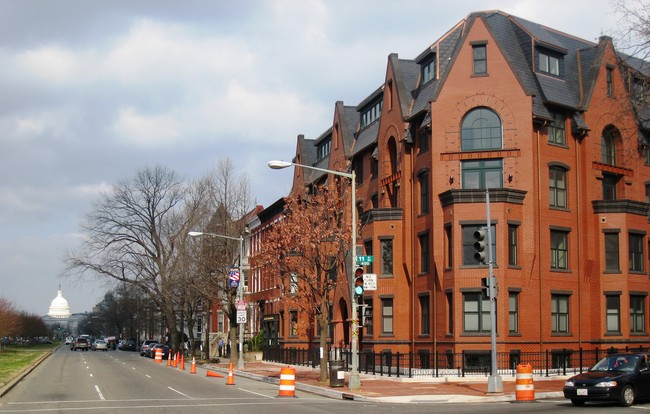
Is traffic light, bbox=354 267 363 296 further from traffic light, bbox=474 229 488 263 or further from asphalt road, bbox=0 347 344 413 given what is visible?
traffic light, bbox=474 229 488 263

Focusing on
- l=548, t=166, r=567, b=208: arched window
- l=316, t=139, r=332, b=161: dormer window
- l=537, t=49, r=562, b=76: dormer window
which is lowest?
l=548, t=166, r=567, b=208: arched window

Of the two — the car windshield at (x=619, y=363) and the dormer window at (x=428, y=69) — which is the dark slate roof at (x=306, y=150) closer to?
the dormer window at (x=428, y=69)

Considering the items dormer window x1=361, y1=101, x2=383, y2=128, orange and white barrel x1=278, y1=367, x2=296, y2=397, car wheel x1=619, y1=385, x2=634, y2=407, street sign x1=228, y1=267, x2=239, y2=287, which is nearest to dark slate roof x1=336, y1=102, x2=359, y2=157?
dormer window x1=361, y1=101, x2=383, y2=128

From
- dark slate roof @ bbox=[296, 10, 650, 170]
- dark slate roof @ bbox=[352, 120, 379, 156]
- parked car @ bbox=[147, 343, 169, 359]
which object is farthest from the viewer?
parked car @ bbox=[147, 343, 169, 359]

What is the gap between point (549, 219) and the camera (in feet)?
130

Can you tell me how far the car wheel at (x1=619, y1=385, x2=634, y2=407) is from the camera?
69.6 ft

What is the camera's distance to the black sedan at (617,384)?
21.2m

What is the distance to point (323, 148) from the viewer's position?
6203 cm

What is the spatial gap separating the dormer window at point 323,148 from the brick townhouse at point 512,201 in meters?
15.4

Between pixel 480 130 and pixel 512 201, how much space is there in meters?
4.03

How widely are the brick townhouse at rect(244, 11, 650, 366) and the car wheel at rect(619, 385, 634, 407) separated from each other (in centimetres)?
1558

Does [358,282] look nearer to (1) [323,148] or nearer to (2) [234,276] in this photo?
(2) [234,276]

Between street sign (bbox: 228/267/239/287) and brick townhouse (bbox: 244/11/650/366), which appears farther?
street sign (bbox: 228/267/239/287)

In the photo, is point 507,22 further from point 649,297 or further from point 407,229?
point 649,297
